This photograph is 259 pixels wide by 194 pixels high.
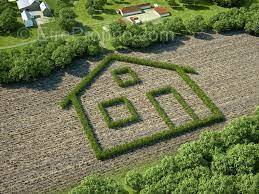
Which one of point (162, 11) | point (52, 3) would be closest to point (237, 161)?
point (162, 11)

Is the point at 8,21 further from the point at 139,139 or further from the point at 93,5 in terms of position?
the point at 139,139

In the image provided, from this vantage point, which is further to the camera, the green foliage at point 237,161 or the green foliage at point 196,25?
the green foliage at point 196,25

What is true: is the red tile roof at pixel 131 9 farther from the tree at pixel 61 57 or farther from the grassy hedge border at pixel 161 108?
the grassy hedge border at pixel 161 108

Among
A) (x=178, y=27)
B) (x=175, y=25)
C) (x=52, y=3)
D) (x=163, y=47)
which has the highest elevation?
(x=52, y=3)

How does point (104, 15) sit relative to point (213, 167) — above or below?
above

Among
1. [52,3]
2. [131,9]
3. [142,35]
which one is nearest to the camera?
[142,35]

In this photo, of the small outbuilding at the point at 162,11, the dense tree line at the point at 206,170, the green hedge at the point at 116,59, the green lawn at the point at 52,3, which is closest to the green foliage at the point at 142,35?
the green hedge at the point at 116,59
